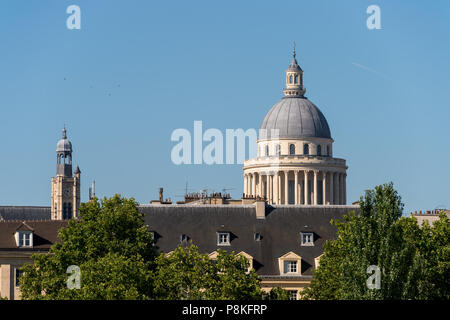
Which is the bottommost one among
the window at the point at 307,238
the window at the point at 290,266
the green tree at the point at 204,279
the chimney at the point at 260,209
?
the green tree at the point at 204,279

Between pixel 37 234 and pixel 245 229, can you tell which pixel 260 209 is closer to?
pixel 245 229

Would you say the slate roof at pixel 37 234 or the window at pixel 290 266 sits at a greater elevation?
the slate roof at pixel 37 234

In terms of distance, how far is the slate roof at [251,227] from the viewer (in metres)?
114

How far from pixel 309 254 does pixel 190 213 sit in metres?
11.1

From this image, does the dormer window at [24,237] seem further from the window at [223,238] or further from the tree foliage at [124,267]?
the tree foliage at [124,267]

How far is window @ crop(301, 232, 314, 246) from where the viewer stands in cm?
11456

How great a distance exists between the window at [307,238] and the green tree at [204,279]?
1062 inches

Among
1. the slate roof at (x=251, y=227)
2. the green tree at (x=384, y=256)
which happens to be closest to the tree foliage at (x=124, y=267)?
the green tree at (x=384, y=256)

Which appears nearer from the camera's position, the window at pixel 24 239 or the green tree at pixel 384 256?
the green tree at pixel 384 256

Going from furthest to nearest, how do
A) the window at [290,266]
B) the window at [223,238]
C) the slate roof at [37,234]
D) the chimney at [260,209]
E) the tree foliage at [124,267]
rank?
the slate roof at [37,234], the chimney at [260,209], the window at [223,238], the window at [290,266], the tree foliage at [124,267]

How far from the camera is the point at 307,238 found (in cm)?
11494

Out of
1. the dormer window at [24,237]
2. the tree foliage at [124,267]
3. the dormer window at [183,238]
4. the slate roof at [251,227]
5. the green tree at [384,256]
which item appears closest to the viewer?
the green tree at [384,256]

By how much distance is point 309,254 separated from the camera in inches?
4476

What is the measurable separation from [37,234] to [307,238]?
926 inches
